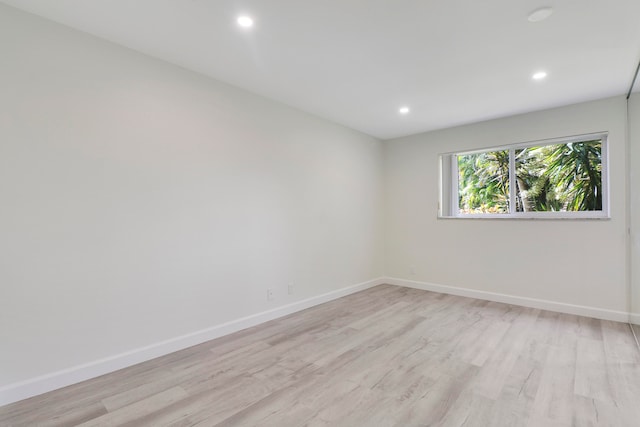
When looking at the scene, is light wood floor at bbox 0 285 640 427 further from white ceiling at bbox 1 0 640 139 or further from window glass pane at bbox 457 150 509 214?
white ceiling at bbox 1 0 640 139

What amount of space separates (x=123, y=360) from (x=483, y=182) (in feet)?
15.1

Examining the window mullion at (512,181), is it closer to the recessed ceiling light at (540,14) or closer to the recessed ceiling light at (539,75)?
the recessed ceiling light at (539,75)

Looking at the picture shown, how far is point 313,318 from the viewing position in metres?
3.39

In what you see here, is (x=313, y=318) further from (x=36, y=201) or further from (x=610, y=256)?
(x=610, y=256)

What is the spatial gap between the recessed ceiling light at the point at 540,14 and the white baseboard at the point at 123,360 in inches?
131

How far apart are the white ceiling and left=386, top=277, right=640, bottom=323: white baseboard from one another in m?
2.35

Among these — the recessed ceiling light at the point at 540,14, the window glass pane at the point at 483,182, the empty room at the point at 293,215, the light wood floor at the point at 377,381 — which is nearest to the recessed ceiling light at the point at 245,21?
the empty room at the point at 293,215

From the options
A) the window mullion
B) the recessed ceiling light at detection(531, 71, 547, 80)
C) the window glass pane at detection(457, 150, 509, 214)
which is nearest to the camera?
the recessed ceiling light at detection(531, 71, 547, 80)

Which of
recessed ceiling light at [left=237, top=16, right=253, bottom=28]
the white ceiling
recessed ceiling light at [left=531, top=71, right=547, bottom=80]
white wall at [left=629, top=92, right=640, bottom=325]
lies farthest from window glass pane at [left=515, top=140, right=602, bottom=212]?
recessed ceiling light at [left=237, top=16, right=253, bottom=28]

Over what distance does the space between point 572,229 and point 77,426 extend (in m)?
4.73

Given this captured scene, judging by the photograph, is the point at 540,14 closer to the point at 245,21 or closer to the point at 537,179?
the point at 245,21

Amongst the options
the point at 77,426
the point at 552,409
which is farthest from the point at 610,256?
the point at 77,426

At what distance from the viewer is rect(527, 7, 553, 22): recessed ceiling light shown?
188 cm

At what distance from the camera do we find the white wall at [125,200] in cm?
191
